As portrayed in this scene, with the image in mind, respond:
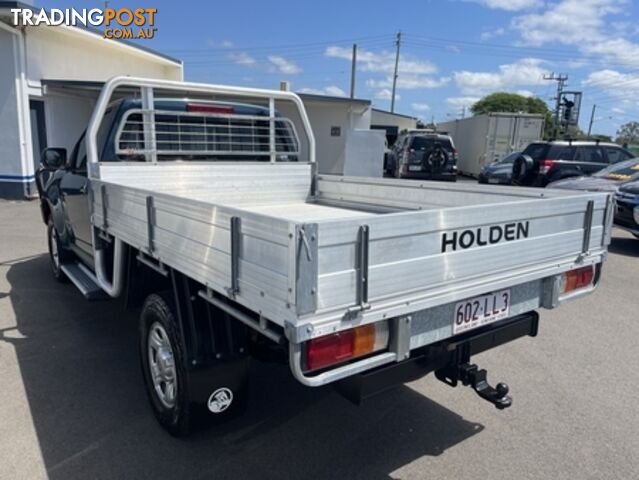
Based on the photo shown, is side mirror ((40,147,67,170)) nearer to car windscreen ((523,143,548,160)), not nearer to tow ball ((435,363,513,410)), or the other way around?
tow ball ((435,363,513,410))

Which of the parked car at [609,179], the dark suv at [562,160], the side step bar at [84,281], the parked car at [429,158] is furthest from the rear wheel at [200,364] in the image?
the parked car at [429,158]

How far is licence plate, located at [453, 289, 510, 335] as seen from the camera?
2.51 metres

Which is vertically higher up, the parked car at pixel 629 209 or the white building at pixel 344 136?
the white building at pixel 344 136

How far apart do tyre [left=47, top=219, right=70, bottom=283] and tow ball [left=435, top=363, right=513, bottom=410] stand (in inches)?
177

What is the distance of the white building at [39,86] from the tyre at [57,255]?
8.55 meters

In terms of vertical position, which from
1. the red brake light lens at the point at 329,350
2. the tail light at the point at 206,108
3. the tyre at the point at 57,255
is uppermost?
the tail light at the point at 206,108

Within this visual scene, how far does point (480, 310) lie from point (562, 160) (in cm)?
1228

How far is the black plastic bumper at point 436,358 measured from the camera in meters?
2.30

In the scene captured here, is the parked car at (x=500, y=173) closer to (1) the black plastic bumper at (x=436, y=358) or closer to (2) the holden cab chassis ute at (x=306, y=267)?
(2) the holden cab chassis ute at (x=306, y=267)

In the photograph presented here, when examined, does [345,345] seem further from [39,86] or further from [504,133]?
[504,133]

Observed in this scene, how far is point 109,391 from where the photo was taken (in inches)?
141

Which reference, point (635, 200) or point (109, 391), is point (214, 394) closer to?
point (109, 391)

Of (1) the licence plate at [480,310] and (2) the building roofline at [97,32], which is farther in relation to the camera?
(2) the building roofline at [97,32]

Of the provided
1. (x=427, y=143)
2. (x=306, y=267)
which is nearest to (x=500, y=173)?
(x=427, y=143)
